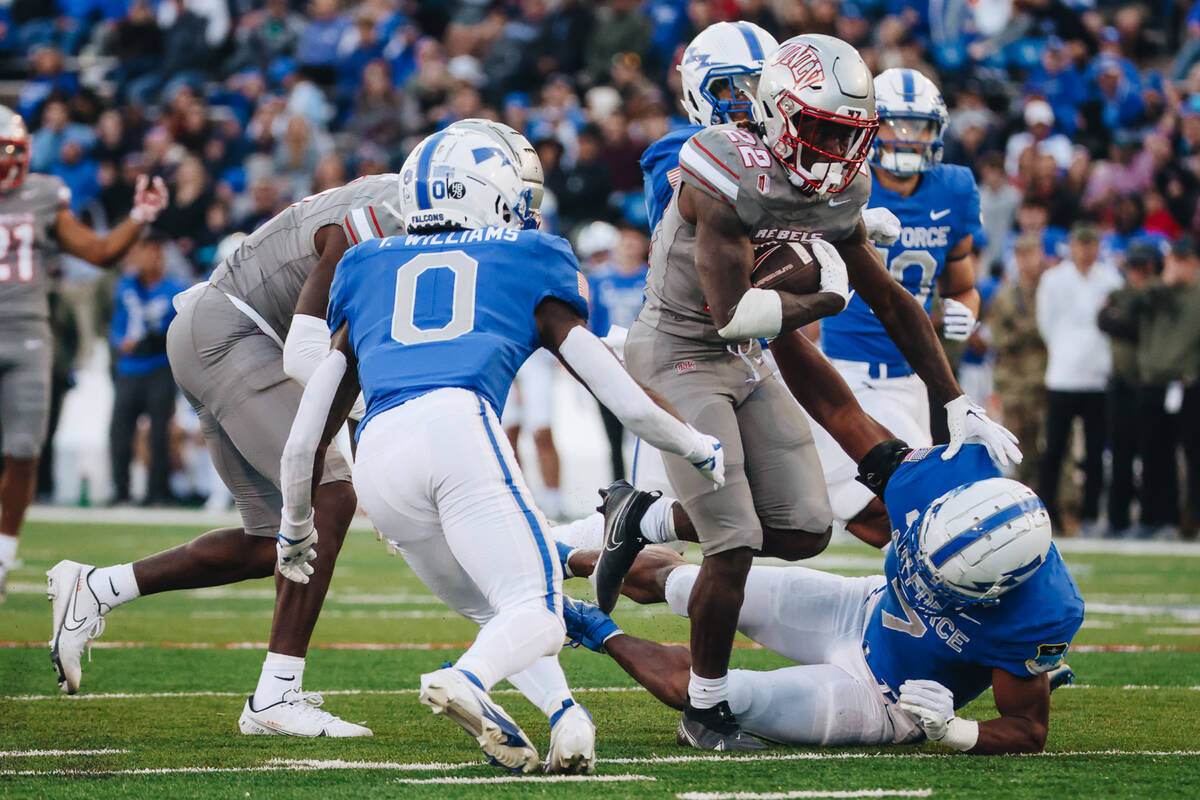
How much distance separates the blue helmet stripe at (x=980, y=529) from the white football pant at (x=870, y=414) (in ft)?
6.74

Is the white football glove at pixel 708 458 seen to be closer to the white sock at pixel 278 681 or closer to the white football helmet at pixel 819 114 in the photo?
the white football helmet at pixel 819 114

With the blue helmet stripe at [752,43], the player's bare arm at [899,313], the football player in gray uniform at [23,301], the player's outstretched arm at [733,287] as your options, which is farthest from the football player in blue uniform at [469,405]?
the football player in gray uniform at [23,301]

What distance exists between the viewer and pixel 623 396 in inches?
148

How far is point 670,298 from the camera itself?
4676 mm

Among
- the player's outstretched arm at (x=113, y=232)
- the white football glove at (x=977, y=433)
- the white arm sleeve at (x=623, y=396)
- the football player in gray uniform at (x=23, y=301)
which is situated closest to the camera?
the white arm sleeve at (x=623, y=396)

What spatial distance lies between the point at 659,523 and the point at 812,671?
69 centimetres

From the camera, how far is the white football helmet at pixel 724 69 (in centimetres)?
497

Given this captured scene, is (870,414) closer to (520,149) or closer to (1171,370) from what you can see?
(520,149)

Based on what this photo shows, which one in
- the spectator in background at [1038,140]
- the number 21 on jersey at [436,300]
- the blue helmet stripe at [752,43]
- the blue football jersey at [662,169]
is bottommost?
the number 21 on jersey at [436,300]

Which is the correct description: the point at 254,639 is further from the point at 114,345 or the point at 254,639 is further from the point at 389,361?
the point at 114,345

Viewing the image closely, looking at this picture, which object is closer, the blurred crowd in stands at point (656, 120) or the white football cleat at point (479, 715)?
the white football cleat at point (479, 715)

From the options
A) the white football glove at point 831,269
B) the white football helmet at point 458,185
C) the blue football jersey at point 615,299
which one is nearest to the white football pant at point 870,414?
the white football glove at point 831,269

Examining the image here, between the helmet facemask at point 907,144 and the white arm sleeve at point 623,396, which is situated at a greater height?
the helmet facemask at point 907,144

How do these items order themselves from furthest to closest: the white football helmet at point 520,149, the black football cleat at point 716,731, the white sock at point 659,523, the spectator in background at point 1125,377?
the spectator in background at point 1125,377
the white sock at point 659,523
the black football cleat at point 716,731
the white football helmet at point 520,149
